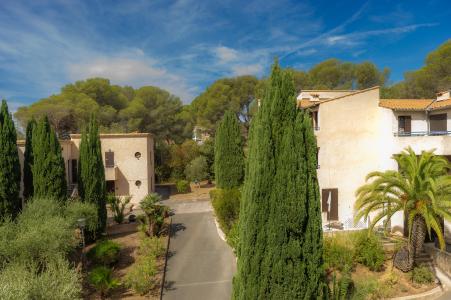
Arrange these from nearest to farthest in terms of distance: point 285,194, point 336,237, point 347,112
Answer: point 285,194 < point 336,237 < point 347,112

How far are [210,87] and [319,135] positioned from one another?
84.2ft

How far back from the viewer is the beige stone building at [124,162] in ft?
84.9

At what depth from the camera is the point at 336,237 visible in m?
14.6

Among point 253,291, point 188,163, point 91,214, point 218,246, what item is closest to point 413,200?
point 253,291

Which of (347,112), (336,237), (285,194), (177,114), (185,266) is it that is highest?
(177,114)

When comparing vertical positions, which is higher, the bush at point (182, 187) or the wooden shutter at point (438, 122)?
the wooden shutter at point (438, 122)

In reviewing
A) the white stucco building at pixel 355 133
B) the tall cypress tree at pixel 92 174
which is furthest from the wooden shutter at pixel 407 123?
the tall cypress tree at pixel 92 174

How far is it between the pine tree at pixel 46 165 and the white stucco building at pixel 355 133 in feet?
51.5

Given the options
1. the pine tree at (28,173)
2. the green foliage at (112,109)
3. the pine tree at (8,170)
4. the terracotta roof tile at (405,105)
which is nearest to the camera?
the pine tree at (8,170)

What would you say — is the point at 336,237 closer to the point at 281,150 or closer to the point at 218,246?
the point at 218,246

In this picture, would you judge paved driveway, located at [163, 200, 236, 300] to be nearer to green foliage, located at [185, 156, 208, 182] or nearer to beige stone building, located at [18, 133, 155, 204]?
beige stone building, located at [18, 133, 155, 204]

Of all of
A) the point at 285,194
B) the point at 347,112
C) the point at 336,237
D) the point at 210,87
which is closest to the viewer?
the point at 285,194

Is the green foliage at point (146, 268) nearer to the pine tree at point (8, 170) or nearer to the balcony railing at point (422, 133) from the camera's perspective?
the pine tree at point (8, 170)

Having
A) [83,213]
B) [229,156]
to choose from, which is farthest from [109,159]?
[229,156]
